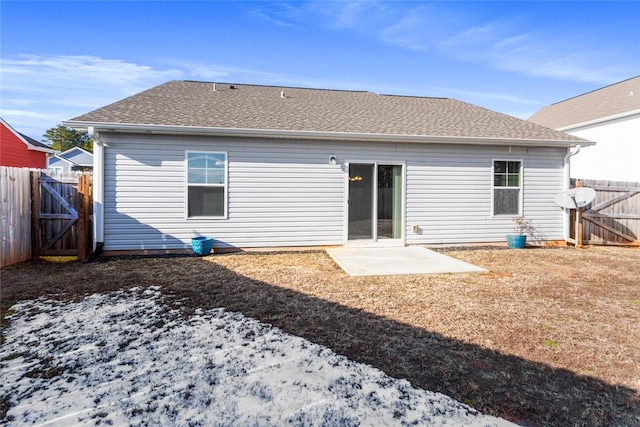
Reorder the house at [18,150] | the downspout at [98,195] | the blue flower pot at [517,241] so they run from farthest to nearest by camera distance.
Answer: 1. the house at [18,150]
2. the blue flower pot at [517,241]
3. the downspout at [98,195]

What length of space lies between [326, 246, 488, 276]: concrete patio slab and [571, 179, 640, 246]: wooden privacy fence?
491 cm

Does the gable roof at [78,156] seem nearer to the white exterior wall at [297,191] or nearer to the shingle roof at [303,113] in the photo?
the shingle roof at [303,113]

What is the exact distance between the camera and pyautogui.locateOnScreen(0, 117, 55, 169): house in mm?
16250

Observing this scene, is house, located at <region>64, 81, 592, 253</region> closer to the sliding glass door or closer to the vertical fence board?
the sliding glass door

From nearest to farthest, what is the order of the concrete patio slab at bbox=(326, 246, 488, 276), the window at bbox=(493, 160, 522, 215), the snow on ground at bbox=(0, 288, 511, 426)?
1. the snow on ground at bbox=(0, 288, 511, 426)
2. the concrete patio slab at bbox=(326, 246, 488, 276)
3. the window at bbox=(493, 160, 522, 215)

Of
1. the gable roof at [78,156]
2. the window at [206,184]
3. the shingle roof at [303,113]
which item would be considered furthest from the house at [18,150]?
the window at [206,184]

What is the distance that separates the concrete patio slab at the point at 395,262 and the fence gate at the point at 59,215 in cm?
520

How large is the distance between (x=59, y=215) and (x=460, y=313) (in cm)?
774

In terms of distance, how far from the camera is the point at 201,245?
24.6ft

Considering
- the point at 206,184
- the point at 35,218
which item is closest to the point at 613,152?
the point at 206,184

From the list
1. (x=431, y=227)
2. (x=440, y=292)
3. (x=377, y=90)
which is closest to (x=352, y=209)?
(x=431, y=227)

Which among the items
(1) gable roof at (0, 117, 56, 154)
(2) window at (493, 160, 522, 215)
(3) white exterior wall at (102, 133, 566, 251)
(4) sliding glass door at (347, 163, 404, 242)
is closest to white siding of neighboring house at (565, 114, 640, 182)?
(3) white exterior wall at (102, 133, 566, 251)

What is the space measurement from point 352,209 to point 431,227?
6.78 feet

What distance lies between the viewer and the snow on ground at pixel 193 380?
2.19 metres
